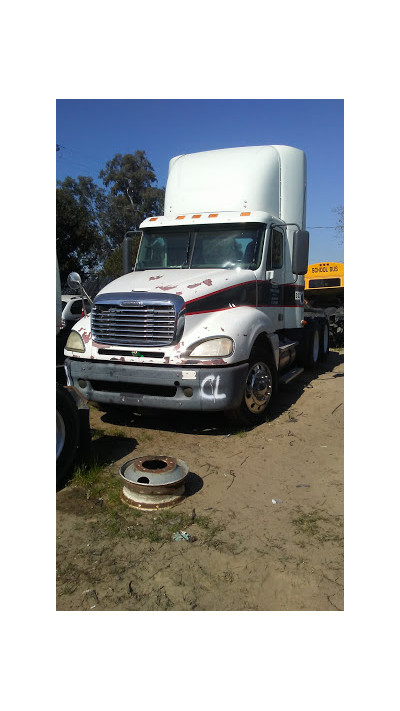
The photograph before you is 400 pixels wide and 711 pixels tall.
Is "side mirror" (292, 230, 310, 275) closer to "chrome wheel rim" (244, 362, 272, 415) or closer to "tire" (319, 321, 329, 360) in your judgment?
"chrome wheel rim" (244, 362, 272, 415)

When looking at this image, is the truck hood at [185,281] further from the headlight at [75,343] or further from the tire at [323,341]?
the tire at [323,341]

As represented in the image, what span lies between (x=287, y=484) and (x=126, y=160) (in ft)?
115

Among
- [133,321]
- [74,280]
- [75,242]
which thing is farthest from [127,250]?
[75,242]

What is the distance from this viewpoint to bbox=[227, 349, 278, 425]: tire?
542 centimetres

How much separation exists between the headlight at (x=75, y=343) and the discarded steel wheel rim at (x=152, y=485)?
2025 mm

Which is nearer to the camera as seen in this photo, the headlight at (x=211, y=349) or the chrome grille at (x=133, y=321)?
the headlight at (x=211, y=349)

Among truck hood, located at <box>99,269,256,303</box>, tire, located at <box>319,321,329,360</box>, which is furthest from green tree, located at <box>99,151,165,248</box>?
truck hood, located at <box>99,269,256,303</box>

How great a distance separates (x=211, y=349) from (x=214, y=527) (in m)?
2.03

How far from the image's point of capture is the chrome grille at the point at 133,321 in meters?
5.04

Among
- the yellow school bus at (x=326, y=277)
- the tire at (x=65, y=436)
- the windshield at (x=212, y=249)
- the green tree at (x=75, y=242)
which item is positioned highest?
the green tree at (x=75, y=242)

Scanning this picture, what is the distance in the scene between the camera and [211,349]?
4922 mm

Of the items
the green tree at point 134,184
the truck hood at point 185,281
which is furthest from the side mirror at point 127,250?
the green tree at point 134,184

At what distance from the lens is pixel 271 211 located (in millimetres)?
7051

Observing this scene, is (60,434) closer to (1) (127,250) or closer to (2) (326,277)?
(1) (127,250)
